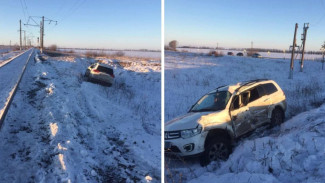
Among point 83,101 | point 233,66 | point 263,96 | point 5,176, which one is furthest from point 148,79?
point 5,176

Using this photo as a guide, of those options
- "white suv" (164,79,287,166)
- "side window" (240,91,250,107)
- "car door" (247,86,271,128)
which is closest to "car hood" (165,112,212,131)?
"white suv" (164,79,287,166)

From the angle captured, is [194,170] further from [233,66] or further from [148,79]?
[148,79]

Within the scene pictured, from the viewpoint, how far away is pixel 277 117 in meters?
4.86

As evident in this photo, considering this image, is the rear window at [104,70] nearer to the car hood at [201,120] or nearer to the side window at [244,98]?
the car hood at [201,120]

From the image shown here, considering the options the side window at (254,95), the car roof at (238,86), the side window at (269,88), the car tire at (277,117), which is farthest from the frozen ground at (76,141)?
the side window at (269,88)

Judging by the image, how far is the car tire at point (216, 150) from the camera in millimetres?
4445

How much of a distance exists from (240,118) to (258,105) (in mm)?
431

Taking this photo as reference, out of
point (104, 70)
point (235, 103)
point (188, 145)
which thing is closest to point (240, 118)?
point (235, 103)

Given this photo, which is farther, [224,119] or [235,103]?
[235,103]

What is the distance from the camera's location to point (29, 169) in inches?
160

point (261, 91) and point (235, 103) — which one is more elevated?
point (261, 91)

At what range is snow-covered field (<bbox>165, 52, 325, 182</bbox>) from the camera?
335 centimetres

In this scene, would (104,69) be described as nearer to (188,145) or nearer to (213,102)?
(213,102)

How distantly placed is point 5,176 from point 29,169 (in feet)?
1.05
